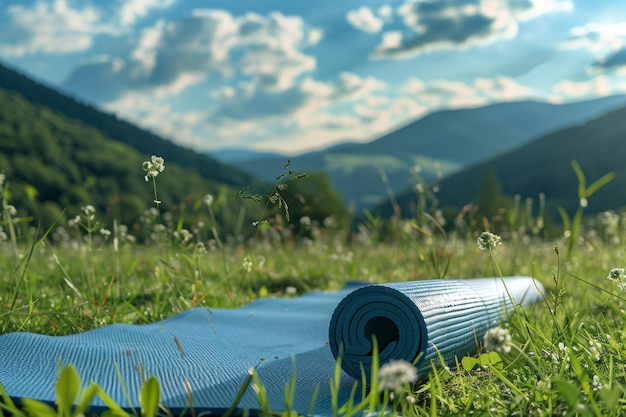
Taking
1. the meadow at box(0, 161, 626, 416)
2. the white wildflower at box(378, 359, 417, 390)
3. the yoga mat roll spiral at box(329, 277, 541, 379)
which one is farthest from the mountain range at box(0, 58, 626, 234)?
the white wildflower at box(378, 359, 417, 390)

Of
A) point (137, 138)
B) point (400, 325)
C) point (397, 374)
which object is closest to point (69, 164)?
point (137, 138)

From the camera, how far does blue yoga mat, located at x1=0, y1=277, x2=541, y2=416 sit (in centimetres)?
218

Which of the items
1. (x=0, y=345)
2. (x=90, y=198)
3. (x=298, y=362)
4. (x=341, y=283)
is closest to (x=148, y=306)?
(x=0, y=345)

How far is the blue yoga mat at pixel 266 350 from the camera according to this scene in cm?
218

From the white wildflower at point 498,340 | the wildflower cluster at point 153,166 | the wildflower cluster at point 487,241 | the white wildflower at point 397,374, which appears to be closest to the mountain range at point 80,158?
the wildflower cluster at point 153,166

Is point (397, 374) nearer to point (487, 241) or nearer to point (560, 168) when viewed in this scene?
point (487, 241)

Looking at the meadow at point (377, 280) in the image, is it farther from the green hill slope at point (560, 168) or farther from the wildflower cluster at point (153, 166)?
the green hill slope at point (560, 168)

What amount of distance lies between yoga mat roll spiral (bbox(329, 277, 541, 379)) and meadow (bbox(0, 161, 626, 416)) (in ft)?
0.40

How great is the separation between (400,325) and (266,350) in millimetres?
797

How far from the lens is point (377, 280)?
575cm

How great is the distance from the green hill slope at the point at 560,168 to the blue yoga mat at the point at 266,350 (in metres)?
80.2

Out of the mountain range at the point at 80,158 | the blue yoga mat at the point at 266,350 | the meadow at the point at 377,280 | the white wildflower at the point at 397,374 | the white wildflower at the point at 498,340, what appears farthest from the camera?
the mountain range at the point at 80,158

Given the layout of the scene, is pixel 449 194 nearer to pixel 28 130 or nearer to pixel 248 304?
pixel 28 130

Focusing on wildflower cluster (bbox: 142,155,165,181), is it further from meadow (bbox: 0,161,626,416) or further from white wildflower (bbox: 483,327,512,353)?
white wildflower (bbox: 483,327,512,353)
